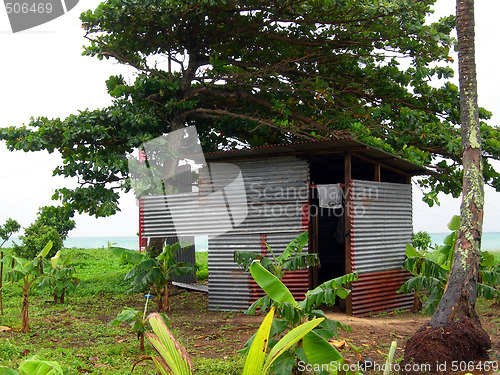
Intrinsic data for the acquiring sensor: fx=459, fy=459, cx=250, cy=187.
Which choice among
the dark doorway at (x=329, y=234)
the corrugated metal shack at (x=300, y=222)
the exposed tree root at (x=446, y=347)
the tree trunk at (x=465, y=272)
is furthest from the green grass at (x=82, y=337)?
the dark doorway at (x=329, y=234)

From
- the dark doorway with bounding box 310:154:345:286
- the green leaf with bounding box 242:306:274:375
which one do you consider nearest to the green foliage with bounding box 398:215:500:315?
the dark doorway with bounding box 310:154:345:286

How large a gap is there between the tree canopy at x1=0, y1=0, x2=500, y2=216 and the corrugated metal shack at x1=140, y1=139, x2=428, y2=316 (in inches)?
82.4

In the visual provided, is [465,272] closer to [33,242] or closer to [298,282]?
[298,282]

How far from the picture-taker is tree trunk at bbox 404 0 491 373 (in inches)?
235

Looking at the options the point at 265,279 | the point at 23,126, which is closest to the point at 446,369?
the point at 265,279

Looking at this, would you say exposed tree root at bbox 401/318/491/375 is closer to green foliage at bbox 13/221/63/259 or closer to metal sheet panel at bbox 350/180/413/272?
metal sheet panel at bbox 350/180/413/272

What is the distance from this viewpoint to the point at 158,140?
1265 cm

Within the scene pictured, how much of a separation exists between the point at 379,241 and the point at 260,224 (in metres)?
2.75

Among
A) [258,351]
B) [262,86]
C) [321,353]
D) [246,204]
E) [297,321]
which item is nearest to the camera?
[258,351]

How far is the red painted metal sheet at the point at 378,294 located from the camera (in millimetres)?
9742

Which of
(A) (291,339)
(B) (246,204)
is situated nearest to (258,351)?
(A) (291,339)

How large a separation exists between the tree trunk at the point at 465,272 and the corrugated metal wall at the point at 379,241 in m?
2.91

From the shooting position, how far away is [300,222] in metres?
9.84

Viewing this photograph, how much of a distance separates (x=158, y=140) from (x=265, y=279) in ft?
28.0
